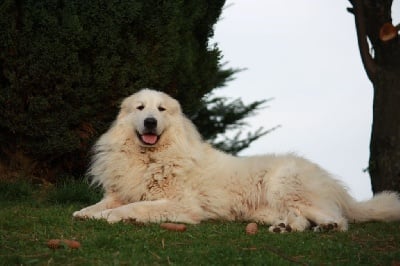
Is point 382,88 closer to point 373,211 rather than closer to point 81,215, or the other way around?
point 373,211

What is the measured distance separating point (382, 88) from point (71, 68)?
4.11m

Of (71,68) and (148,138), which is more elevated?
(71,68)

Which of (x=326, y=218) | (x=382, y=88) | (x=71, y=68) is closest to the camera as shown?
(x=326, y=218)

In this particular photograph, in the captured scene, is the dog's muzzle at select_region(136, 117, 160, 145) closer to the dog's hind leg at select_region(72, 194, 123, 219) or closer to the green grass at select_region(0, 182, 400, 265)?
the dog's hind leg at select_region(72, 194, 123, 219)

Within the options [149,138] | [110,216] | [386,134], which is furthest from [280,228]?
[386,134]

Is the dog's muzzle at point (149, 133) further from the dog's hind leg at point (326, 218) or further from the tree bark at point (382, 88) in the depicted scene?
the tree bark at point (382, 88)

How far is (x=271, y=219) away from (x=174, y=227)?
4.37 ft

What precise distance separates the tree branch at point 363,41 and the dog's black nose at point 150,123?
362 centimetres

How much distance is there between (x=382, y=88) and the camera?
361 inches

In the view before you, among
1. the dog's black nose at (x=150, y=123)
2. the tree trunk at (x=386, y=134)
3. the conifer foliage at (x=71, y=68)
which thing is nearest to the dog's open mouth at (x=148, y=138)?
the dog's black nose at (x=150, y=123)

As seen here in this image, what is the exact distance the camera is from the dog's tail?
7.29 m

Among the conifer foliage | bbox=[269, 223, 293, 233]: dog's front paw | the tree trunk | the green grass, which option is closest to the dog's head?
the green grass

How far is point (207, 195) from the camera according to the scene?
710cm

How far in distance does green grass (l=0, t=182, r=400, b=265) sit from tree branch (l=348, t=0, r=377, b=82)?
2.90 metres
